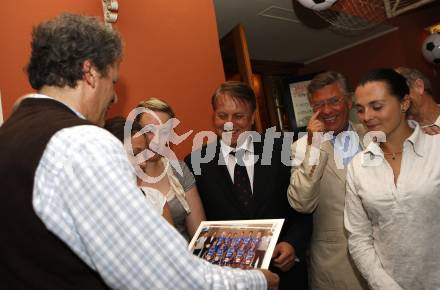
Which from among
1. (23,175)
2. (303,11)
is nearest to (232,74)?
(303,11)

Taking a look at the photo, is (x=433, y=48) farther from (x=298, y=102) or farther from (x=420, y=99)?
(x=420, y=99)

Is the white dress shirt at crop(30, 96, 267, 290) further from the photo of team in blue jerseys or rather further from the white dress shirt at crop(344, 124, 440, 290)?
the white dress shirt at crop(344, 124, 440, 290)

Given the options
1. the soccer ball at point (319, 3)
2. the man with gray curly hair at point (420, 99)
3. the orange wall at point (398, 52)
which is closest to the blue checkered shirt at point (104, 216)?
the man with gray curly hair at point (420, 99)

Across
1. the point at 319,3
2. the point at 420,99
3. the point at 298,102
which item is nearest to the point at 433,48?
the point at 298,102

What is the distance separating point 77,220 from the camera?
2.32 ft

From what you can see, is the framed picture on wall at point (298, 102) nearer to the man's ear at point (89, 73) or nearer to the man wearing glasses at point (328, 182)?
the man wearing glasses at point (328, 182)

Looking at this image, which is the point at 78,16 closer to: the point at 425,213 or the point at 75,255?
the point at 75,255

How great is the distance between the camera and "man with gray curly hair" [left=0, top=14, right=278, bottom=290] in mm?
710

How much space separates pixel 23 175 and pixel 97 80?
1.07ft

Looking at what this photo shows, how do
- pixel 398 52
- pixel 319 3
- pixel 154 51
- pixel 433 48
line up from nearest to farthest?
pixel 154 51 → pixel 319 3 → pixel 433 48 → pixel 398 52

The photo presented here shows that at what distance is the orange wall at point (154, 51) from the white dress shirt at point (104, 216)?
3.98ft

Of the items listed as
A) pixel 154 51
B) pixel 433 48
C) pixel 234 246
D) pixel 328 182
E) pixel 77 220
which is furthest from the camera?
pixel 433 48

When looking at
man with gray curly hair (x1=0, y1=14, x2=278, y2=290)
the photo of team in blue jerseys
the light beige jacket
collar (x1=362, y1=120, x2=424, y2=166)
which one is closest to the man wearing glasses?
the light beige jacket

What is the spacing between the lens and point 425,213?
138 cm
